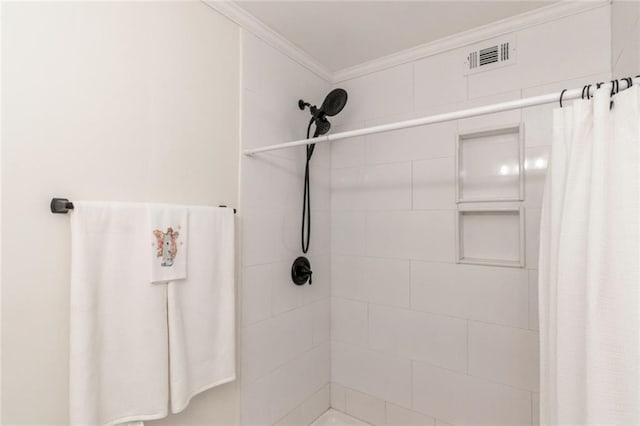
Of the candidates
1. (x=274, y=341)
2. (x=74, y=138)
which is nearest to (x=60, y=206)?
(x=74, y=138)

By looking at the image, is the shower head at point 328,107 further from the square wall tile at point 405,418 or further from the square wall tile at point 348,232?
the square wall tile at point 405,418

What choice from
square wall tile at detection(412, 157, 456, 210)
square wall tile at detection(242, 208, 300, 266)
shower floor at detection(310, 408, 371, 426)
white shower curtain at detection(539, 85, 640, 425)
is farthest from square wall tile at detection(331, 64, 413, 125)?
shower floor at detection(310, 408, 371, 426)

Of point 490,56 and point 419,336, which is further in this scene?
point 419,336

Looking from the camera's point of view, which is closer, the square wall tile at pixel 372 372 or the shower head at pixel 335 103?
the shower head at pixel 335 103

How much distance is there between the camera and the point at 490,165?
5.32 ft

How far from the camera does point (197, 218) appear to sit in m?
1.24

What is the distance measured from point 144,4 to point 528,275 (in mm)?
1972

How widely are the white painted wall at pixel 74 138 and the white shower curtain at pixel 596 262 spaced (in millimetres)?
1253

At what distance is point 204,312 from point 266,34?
1373 millimetres

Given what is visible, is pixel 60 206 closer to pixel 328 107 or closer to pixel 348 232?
pixel 328 107

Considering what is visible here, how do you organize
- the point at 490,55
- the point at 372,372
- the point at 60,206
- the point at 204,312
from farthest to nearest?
1. the point at 372,372
2. the point at 490,55
3. the point at 204,312
4. the point at 60,206

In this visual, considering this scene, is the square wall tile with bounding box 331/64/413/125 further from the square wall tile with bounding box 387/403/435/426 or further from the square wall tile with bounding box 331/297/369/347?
the square wall tile with bounding box 387/403/435/426

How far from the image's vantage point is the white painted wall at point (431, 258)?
147cm

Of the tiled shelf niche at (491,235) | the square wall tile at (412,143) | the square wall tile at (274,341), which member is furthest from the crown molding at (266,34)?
the square wall tile at (274,341)
